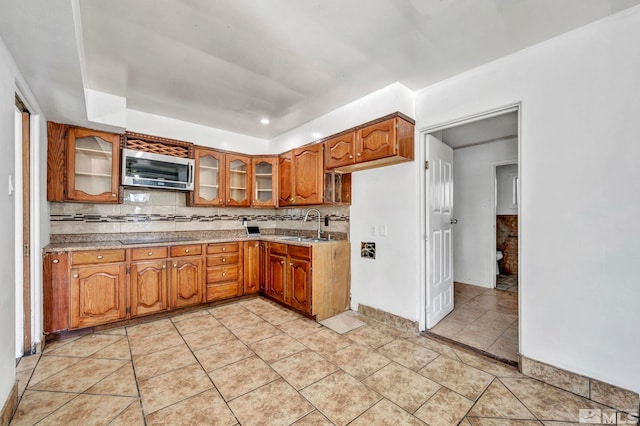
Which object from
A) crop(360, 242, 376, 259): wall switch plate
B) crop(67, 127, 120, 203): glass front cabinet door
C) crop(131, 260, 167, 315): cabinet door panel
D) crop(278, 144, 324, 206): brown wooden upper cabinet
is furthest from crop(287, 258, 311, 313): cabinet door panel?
crop(67, 127, 120, 203): glass front cabinet door

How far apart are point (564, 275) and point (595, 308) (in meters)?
0.24

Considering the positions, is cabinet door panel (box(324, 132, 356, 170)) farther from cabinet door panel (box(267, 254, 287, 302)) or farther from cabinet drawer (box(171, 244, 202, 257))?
cabinet drawer (box(171, 244, 202, 257))

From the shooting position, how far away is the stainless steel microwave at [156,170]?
10.3 ft

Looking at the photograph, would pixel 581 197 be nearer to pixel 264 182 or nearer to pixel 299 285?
pixel 299 285

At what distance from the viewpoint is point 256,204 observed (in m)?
4.15

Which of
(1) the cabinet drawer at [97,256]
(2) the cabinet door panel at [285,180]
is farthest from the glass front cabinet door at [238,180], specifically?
(1) the cabinet drawer at [97,256]

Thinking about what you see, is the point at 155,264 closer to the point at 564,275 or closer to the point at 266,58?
the point at 266,58

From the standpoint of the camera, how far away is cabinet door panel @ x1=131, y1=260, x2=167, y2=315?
2.93 m

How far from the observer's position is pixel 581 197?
6.04 feet

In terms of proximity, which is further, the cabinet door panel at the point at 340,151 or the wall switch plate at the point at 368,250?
the wall switch plate at the point at 368,250

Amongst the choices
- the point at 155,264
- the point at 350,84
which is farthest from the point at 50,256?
the point at 350,84

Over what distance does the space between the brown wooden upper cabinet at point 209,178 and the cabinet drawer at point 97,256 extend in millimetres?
1084

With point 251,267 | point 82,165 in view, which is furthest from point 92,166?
point 251,267

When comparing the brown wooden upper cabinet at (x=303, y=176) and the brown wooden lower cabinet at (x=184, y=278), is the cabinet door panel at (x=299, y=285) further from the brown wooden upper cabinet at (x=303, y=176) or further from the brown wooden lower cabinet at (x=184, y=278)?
the brown wooden upper cabinet at (x=303, y=176)
